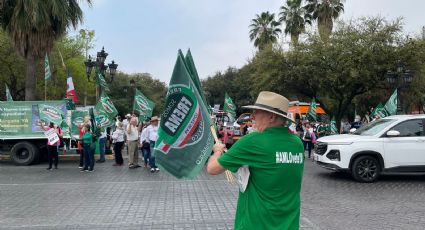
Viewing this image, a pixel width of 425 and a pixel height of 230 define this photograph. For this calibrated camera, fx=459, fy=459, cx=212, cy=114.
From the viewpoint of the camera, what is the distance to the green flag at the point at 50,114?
15.9 meters

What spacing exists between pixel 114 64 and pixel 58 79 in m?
13.9

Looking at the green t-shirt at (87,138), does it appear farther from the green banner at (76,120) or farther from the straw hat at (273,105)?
the straw hat at (273,105)

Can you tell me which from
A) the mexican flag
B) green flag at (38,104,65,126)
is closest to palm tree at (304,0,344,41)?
the mexican flag

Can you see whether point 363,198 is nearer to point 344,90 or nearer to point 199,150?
point 199,150

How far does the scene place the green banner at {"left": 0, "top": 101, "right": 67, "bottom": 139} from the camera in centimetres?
1612

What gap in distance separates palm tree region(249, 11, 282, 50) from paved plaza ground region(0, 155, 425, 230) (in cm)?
3571

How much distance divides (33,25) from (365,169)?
13.5 metres

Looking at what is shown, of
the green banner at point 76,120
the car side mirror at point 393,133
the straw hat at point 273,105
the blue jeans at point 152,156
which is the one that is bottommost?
the blue jeans at point 152,156

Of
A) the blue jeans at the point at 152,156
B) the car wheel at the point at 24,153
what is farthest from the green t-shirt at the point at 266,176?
the car wheel at the point at 24,153

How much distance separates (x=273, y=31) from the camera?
48.5 metres

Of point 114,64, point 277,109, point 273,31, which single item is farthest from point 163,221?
point 273,31

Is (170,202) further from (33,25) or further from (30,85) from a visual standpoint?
(33,25)

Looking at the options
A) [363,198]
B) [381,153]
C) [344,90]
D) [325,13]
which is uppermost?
[325,13]

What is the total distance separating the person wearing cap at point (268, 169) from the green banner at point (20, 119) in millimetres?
14194
